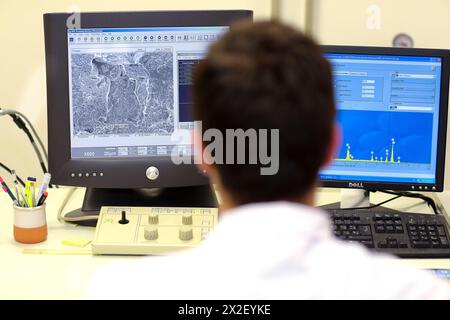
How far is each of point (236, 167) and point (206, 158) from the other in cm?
8

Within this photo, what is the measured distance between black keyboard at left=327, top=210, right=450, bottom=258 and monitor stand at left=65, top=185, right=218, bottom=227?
333mm

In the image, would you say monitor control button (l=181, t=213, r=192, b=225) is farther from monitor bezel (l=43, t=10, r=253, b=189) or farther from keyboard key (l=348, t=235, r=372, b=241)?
keyboard key (l=348, t=235, r=372, b=241)

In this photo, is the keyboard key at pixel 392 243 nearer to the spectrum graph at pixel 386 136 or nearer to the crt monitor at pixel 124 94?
the spectrum graph at pixel 386 136

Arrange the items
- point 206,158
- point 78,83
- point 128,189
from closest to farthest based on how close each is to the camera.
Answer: point 206,158, point 78,83, point 128,189

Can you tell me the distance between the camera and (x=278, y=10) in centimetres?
228

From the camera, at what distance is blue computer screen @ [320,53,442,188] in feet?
5.46

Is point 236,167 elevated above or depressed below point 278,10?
below

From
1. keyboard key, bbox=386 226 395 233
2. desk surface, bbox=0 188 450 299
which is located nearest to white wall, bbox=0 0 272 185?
desk surface, bbox=0 188 450 299

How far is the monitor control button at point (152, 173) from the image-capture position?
1.73m

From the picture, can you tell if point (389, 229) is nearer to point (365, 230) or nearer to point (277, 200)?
point (365, 230)

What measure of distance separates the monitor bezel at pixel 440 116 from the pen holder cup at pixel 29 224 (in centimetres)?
67

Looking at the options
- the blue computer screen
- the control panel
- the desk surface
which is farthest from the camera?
the blue computer screen
